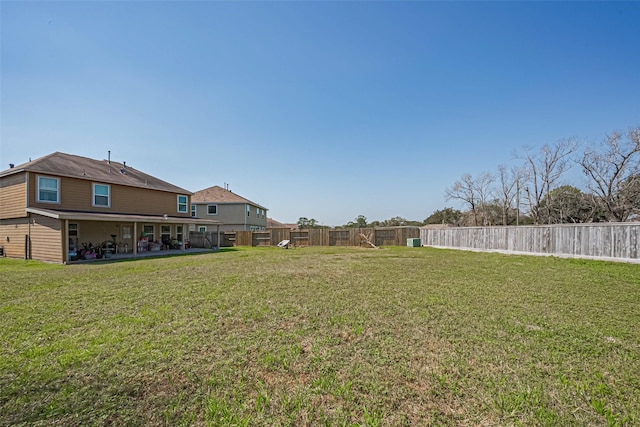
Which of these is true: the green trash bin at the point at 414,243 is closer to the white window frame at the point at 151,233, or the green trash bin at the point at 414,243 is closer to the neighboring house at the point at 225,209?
the neighboring house at the point at 225,209

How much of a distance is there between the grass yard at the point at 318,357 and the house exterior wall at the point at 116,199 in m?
9.64

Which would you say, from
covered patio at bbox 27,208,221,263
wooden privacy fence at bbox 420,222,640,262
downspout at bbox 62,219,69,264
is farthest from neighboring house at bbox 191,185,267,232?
wooden privacy fence at bbox 420,222,640,262

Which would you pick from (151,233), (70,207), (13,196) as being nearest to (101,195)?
(70,207)

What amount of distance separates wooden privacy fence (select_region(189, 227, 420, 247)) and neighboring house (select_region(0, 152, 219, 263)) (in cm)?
662

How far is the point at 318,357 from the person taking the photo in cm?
297

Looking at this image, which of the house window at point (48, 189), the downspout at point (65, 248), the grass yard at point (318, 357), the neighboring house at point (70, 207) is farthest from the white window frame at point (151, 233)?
the grass yard at point (318, 357)

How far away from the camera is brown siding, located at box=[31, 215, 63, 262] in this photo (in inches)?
448

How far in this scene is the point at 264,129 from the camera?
15.7 m

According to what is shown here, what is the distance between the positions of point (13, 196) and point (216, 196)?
1618cm

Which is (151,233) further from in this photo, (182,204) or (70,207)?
(70,207)

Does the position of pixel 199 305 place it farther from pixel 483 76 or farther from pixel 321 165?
pixel 321 165

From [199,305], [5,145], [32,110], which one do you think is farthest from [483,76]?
[5,145]

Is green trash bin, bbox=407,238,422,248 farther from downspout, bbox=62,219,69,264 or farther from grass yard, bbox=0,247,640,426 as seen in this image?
downspout, bbox=62,219,69,264

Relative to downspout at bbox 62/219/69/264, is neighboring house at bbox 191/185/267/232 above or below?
above
